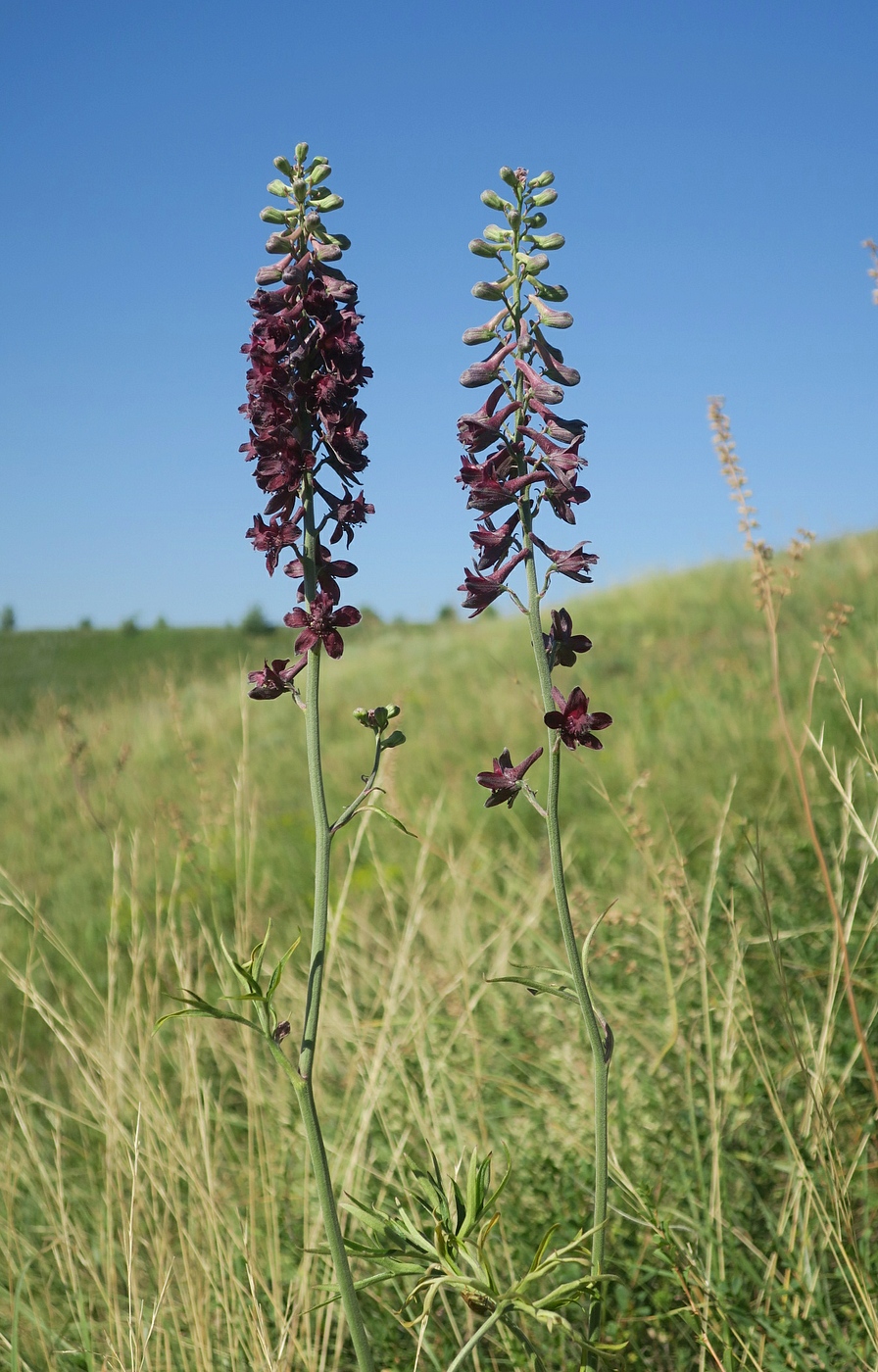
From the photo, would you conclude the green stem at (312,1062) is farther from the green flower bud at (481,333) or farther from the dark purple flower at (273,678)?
the green flower bud at (481,333)

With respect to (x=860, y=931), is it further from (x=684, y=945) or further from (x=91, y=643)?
(x=91, y=643)

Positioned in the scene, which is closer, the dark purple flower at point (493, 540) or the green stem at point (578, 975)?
the green stem at point (578, 975)

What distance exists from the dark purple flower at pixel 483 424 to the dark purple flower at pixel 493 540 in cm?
12

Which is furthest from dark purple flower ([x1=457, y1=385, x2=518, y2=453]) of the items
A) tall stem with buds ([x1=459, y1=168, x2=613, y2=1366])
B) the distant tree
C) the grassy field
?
the distant tree

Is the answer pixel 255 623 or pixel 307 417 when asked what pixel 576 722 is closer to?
pixel 307 417

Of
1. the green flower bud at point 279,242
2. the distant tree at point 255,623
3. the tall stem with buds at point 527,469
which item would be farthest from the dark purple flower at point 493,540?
the distant tree at point 255,623

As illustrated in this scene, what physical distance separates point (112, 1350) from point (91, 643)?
28368 millimetres

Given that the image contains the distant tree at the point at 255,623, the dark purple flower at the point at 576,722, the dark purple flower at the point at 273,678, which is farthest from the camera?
the distant tree at the point at 255,623

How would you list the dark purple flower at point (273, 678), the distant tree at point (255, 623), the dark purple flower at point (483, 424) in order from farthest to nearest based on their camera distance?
the distant tree at point (255, 623)
the dark purple flower at point (273, 678)
the dark purple flower at point (483, 424)

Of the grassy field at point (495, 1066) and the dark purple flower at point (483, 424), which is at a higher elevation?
the dark purple flower at point (483, 424)

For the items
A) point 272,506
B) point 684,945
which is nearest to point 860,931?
point 684,945

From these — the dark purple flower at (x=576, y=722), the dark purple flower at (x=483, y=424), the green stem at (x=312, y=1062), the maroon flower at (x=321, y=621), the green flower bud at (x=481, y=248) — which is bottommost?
the green stem at (x=312, y=1062)

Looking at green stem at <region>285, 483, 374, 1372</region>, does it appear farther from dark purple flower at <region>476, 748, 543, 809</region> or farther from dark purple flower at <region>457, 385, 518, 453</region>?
dark purple flower at <region>457, 385, 518, 453</region>

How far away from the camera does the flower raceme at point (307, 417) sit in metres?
1.65
